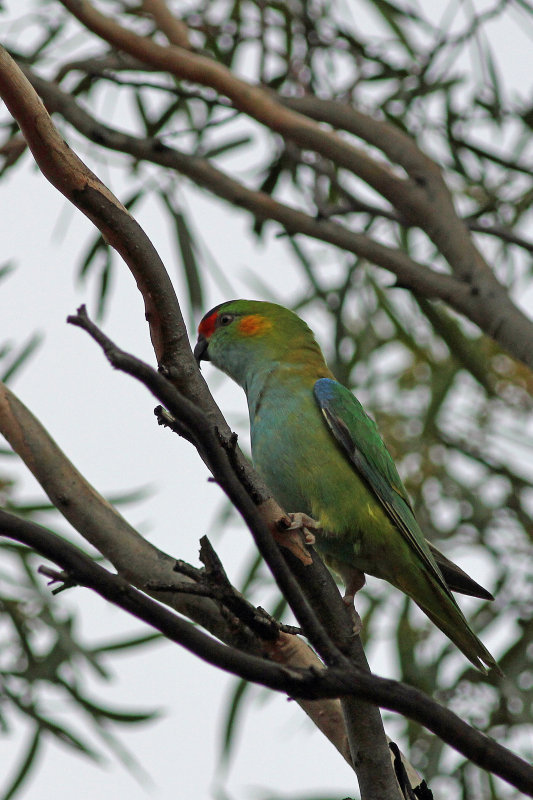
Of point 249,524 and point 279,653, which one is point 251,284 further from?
point 249,524

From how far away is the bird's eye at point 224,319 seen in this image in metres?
3.58

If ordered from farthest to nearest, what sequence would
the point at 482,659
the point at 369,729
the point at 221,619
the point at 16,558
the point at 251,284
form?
the point at 251,284
the point at 16,558
the point at 482,659
the point at 221,619
the point at 369,729

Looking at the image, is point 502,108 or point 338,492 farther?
point 502,108

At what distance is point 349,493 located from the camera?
281cm

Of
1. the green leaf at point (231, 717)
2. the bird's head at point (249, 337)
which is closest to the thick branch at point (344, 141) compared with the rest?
the bird's head at point (249, 337)

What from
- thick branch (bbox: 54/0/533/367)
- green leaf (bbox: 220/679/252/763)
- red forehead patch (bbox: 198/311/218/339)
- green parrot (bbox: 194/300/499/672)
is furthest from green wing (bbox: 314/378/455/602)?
green leaf (bbox: 220/679/252/763)

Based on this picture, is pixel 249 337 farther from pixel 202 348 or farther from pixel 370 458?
pixel 370 458

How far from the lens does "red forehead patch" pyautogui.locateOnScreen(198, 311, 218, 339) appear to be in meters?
3.62

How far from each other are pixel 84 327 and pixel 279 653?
111 centimetres

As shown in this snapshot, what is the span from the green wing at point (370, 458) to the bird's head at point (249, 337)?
1.15ft

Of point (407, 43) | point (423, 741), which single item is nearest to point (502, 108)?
point (407, 43)

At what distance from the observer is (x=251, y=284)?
16.0ft

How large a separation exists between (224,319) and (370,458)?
973 mm

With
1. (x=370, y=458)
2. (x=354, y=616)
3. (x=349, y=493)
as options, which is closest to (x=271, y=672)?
(x=354, y=616)
